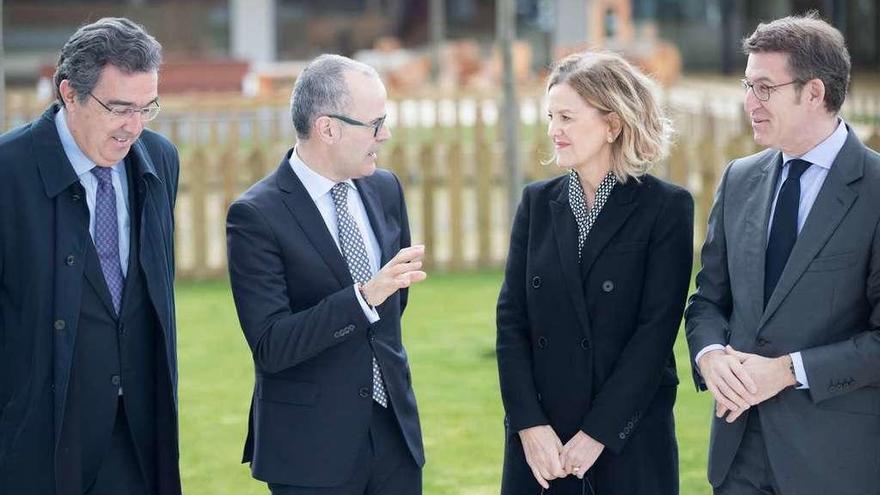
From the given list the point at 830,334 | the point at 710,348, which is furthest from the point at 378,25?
the point at 830,334

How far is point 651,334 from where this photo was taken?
12.9ft

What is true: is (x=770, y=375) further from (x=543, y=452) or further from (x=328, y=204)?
(x=328, y=204)

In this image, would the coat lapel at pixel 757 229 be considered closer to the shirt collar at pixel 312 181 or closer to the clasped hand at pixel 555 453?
the clasped hand at pixel 555 453

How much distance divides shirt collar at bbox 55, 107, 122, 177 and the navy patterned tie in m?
0.65

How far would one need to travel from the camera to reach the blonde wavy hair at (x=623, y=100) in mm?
3918

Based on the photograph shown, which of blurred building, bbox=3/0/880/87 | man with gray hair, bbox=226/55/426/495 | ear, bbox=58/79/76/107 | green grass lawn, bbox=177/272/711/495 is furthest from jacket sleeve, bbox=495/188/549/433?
blurred building, bbox=3/0/880/87

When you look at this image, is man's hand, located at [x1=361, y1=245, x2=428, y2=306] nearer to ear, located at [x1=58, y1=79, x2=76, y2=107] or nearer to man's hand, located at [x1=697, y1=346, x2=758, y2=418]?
man's hand, located at [x1=697, y1=346, x2=758, y2=418]

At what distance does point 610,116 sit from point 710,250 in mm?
489

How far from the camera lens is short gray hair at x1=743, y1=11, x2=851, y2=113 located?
3.73 m

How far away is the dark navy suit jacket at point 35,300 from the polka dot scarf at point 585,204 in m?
1.40

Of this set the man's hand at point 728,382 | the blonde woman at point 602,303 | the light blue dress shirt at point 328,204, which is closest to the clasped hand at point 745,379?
the man's hand at point 728,382

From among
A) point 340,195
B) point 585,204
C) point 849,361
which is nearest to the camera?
point 849,361

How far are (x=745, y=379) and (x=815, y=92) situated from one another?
81 cm

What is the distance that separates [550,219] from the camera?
160 inches
